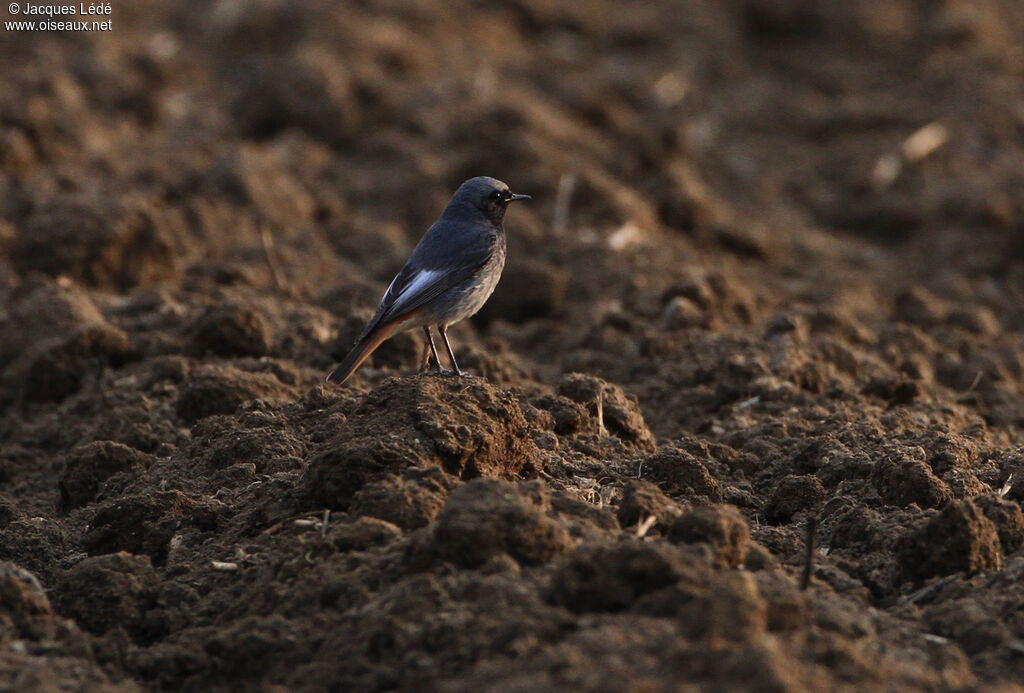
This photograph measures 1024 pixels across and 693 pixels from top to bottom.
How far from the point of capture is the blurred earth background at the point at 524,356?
15.2ft

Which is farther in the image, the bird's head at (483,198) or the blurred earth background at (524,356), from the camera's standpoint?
the bird's head at (483,198)

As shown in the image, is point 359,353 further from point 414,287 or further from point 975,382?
point 975,382

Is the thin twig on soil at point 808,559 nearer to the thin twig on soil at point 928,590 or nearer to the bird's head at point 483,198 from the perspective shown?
the thin twig on soil at point 928,590

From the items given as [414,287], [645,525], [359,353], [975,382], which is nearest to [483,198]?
[414,287]

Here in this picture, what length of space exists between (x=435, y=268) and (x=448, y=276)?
89 mm

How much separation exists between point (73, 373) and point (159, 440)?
1.36 m

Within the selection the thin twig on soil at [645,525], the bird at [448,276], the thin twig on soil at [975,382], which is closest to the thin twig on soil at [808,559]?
Result: the thin twig on soil at [645,525]

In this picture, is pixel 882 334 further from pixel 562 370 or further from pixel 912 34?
pixel 912 34

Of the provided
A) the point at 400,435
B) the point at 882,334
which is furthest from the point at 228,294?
the point at 882,334

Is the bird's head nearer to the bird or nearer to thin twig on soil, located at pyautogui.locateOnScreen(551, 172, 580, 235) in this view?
the bird

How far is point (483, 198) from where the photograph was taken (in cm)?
775

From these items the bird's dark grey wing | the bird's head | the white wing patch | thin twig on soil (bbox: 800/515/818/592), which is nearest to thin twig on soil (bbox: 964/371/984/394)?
the bird's head

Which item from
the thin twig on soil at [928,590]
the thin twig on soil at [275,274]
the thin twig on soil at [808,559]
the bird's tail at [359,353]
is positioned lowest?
the thin twig on soil at [928,590]

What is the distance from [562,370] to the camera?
8.62 metres
